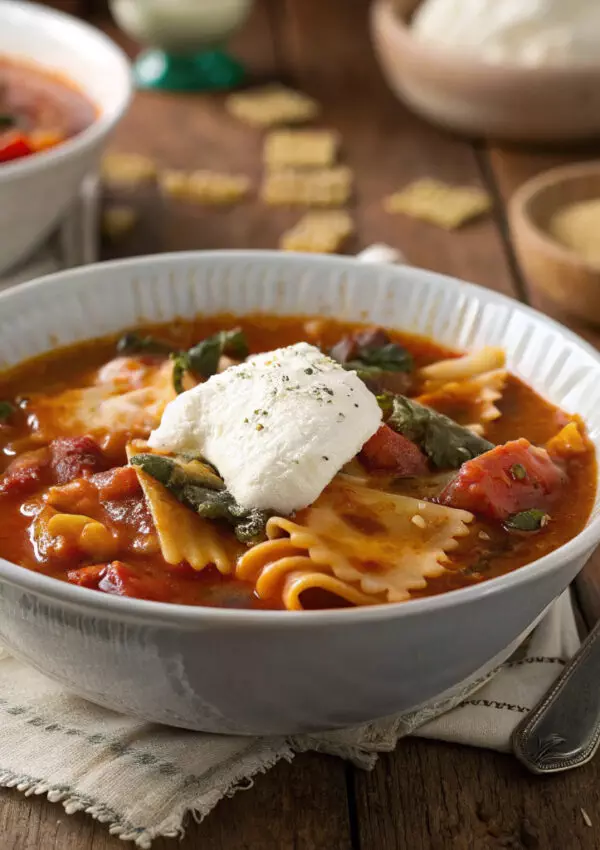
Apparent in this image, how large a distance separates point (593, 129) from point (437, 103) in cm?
87

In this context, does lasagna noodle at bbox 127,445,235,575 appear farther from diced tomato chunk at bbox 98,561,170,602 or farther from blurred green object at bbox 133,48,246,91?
blurred green object at bbox 133,48,246,91

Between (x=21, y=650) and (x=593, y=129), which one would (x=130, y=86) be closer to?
(x=593, y=129)

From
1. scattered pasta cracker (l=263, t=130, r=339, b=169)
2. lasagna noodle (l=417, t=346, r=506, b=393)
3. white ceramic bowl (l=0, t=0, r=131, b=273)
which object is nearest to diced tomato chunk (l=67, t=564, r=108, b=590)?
lasagna noodle (l=417, t=346, r=506, b=393)

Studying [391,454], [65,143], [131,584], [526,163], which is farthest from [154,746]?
[526,163]

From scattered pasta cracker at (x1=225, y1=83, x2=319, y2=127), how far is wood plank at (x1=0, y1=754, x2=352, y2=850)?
5075mm

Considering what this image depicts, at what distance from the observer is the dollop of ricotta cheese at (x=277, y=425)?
314 cm

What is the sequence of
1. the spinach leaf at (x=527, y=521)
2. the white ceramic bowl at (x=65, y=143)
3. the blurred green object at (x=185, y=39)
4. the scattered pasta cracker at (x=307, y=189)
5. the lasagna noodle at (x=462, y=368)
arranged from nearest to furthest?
the spinach leaf at (x=527, y=521), the lasagna noodle at (x=462, y=368), the white ceramic bowl at (x=65, y=143), the scattered pasta cracker at (x=307, y=189), the blurred green object at (x=185, y=39)

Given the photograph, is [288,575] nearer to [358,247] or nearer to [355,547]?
[355,547]

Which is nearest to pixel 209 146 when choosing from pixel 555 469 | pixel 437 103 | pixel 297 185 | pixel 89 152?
pixel 297 185

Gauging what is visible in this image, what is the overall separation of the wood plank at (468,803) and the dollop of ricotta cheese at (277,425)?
727 millimetres

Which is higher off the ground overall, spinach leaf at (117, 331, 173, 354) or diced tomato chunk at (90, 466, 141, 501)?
diced tomato chunk at (90, 466, 141, 501)

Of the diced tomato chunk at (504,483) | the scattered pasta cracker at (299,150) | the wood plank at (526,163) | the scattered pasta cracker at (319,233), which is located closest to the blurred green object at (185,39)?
the scattered pasta cracker at (299,150)

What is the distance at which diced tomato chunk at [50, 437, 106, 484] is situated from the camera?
3473 millimetres

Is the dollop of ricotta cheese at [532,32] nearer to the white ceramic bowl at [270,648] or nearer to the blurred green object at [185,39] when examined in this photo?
the blurred green object at [185,39]
